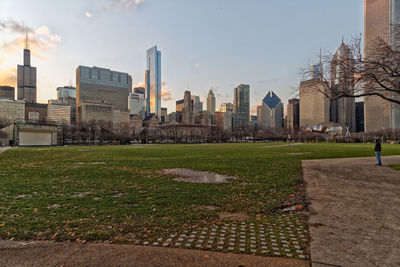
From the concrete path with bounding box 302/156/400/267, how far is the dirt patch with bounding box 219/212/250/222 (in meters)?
1.59

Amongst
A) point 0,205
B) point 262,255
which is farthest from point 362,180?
point 0,205

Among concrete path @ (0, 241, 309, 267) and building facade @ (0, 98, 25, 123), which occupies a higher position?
building facade @ (0, 98, 25, 123)

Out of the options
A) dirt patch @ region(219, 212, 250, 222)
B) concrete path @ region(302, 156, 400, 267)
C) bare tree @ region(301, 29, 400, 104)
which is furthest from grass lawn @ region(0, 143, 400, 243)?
bare tree @ region(301, 29, 400, 104)

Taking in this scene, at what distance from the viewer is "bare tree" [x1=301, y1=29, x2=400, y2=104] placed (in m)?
12.2

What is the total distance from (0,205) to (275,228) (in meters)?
8.34

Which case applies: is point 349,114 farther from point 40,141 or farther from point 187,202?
point 187,202

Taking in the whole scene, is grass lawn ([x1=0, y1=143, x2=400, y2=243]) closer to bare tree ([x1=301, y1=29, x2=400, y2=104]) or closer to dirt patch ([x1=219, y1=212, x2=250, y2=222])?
dirt patch ([x1=219, y1=212, x2=250, y2=222])

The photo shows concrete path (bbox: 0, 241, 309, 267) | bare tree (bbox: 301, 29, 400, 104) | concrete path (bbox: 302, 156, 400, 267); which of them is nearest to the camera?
concrete path (bbox: 0, 241, 309, 267)

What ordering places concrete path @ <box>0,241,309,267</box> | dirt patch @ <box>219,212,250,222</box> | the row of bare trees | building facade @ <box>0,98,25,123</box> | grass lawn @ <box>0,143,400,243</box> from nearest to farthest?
1. concrete path @ <box>0,241,309,267</box>
2. grass lawn @ <box>0,143,400,243</box>
3. dirt patch @ <box>219,212,250,222</box>
4. the row of bare trees
5. building facade @ <box>0,98,25,123</box>

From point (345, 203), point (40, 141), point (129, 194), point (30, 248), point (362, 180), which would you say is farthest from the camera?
point (40, 141)

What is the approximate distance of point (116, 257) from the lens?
4.28 m

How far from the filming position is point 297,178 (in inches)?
483

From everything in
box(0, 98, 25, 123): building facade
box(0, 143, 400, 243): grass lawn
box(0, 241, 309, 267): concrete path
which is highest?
box(0, 98, 25, 123): building facade

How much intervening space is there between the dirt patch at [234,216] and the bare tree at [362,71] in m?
10.5
